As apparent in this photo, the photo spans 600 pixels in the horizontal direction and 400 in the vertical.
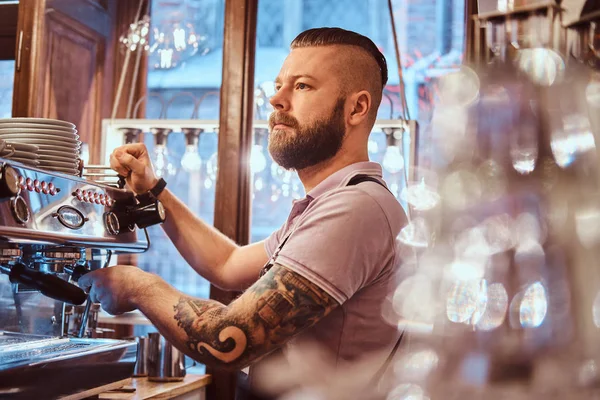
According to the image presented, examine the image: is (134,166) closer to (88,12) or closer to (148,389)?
(148,389)

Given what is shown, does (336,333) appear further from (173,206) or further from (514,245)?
(514,245)

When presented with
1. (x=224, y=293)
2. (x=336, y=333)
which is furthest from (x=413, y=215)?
(x=224, y=293)

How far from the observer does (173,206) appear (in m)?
1.86

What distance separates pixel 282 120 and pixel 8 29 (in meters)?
1.84

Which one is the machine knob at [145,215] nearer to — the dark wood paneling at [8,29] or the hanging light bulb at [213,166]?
the hanging light bulb at [213,166]

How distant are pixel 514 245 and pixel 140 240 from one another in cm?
148

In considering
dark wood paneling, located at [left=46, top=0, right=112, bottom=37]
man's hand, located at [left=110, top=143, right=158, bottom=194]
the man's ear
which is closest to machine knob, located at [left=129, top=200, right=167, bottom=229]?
man's hand, located at [left=110, top=143, right=158, bottom=194]

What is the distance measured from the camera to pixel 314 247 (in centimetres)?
127

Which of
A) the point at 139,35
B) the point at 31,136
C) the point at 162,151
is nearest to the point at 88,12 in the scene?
the point at 139,35

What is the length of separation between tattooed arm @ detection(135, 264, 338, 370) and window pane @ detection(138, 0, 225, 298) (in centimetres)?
127

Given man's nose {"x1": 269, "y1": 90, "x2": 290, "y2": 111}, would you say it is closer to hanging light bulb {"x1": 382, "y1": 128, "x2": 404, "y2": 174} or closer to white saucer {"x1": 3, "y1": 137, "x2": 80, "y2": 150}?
white saucer {"x1": 3, "y1": 137, "x2": 80, "y2": 150}

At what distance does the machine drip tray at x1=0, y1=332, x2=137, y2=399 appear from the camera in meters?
1.26

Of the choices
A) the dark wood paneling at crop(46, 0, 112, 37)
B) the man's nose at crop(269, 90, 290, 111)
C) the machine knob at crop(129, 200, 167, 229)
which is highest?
the dark wood paneling at crop(46, 0, 112, 37)

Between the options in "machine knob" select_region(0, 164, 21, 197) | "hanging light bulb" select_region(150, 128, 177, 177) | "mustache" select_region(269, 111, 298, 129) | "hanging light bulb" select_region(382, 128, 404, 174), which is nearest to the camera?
"machine knob" select_region(0, 164, 21, 197)
